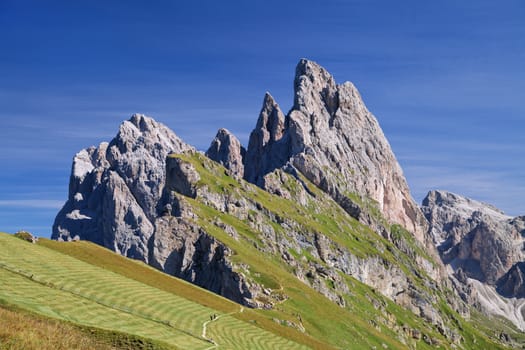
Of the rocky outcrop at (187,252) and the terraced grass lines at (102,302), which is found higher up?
the rocky outcrop at (187,252)

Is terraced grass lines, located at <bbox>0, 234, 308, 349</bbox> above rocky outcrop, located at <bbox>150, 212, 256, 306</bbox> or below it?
below

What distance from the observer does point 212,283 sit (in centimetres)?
16462

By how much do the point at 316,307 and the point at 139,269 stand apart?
75.7m

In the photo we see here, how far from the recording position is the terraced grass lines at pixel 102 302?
55500mm

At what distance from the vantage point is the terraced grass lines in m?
55.5

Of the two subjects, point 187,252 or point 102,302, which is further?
point 187,252

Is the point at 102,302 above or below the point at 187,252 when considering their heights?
below

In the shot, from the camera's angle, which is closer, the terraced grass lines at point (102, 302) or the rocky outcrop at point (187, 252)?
the terraced grass lines at point (102, 302)

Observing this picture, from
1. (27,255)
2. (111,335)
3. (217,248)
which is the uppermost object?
(217,248)

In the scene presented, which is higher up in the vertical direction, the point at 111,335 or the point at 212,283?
the point at 212,283

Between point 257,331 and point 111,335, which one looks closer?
point 111,335

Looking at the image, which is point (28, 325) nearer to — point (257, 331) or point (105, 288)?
Answer: point (105, 288)

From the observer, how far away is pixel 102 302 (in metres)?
64.6

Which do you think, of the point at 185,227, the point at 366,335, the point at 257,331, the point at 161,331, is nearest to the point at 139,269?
the point at 257,331
